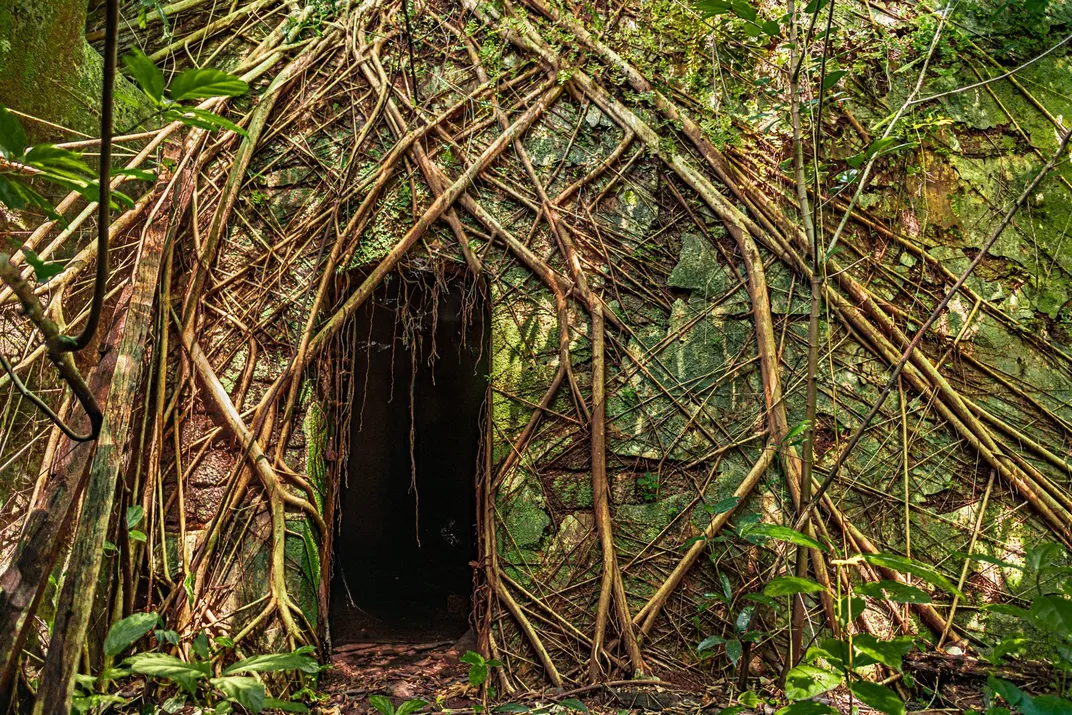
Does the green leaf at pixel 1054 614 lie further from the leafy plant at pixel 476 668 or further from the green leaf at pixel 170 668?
the green leaf at pixel 170 668

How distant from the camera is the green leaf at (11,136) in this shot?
3.38ft

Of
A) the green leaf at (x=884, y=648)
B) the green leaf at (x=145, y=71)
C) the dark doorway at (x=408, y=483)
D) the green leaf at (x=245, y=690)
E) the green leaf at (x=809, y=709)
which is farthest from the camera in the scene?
the dark doorway at (x=408, y=483)

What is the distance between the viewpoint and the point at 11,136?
1.04 m

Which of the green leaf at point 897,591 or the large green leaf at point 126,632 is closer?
the large green leaf at point 126,632

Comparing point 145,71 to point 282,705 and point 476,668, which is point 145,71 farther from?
point 476,668

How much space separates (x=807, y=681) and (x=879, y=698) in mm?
221

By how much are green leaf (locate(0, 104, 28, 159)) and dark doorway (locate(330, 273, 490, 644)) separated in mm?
3655

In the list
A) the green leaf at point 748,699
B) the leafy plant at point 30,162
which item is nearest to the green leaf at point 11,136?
the leafy plant at point 30,162

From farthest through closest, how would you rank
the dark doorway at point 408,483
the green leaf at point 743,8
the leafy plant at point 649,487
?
the dark doorway at point 408,483 < the leafy plant at point 649,487 < the green leaf at point 743,8

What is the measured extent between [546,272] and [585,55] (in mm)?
1136

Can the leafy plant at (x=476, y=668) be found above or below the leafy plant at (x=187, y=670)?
below

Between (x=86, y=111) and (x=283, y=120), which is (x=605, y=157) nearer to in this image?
(x=283, y=120)

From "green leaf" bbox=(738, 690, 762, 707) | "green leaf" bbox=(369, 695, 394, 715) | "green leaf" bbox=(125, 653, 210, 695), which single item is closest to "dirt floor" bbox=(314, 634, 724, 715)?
"green leaf" bbox=(738, 690, 762, 707)

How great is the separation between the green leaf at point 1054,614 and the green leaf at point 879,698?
20.2 inches
